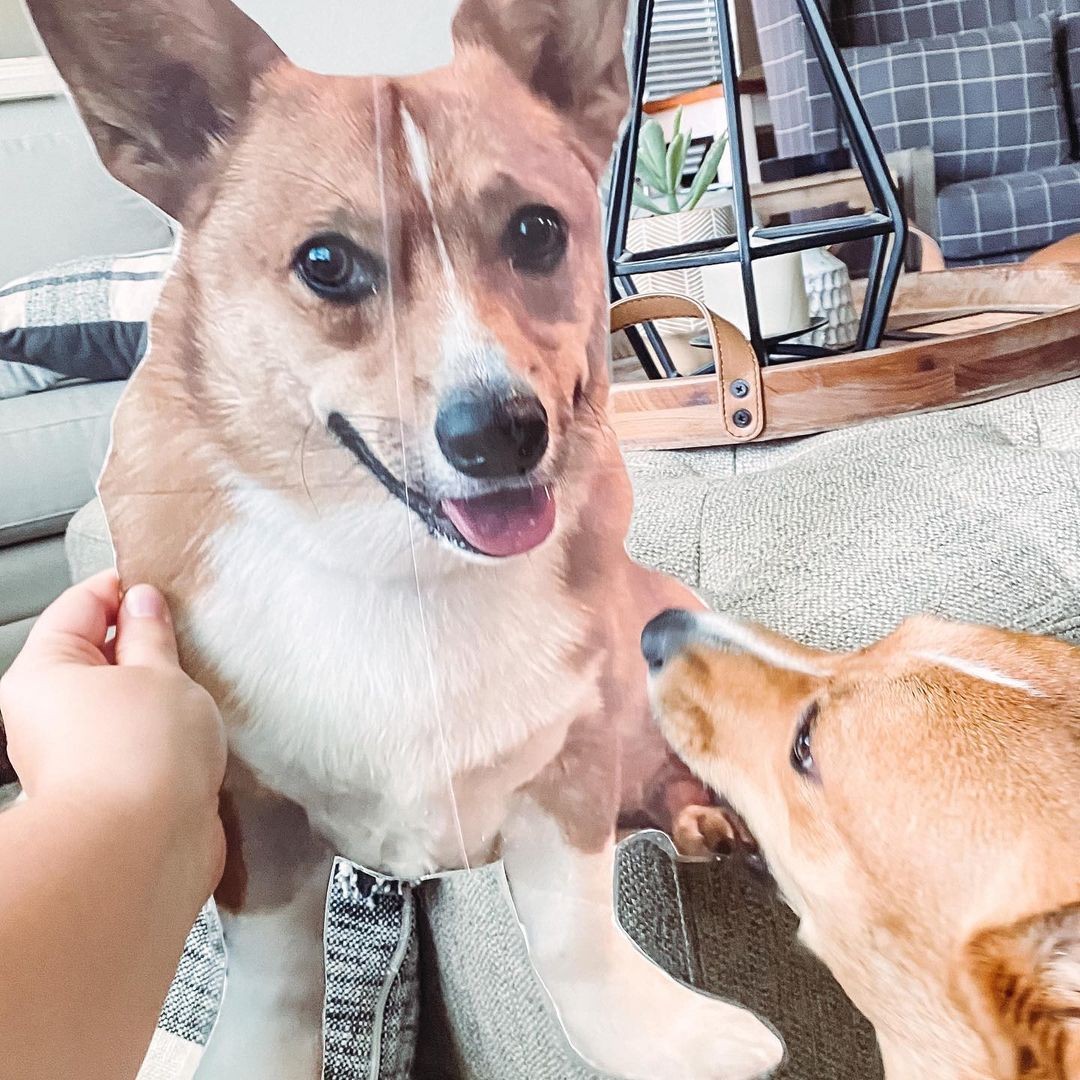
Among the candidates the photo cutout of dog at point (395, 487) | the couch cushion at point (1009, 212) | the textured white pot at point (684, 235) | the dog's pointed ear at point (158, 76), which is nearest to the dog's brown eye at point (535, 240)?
the photo cutout of dog at point (395, 487)

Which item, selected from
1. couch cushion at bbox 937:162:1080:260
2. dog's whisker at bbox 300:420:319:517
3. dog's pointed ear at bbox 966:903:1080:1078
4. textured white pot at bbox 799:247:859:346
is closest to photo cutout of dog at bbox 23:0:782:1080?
dog's whisker at bbox 300:420:319:517

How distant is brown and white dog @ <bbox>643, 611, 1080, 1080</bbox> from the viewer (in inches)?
13.8

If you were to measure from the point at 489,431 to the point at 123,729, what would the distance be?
18 centimetres

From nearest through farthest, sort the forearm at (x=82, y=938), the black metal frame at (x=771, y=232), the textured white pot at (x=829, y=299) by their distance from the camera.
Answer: the forearm at (x=82, y=938), the black metal frame at (x=771, y=232), the textured white pot at (x=829, y=299)

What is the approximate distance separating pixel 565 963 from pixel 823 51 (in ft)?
1.67

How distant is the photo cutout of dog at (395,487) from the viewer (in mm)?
318

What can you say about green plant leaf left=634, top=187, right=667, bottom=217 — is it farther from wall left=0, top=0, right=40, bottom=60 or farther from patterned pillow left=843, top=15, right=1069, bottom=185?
wall left=0, top=0, right=40, bottom=60

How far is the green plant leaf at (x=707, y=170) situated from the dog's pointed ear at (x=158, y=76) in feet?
1.01

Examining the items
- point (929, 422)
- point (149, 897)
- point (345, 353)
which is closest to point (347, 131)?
point (345, 353)

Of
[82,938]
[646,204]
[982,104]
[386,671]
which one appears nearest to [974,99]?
[982,104]

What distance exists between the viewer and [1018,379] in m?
0.58

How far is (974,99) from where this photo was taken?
2.37ft

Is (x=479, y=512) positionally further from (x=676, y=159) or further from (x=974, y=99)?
(x=974, y=99)

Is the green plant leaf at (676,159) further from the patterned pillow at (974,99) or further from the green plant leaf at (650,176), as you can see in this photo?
the patterned pillow at (974,99)
